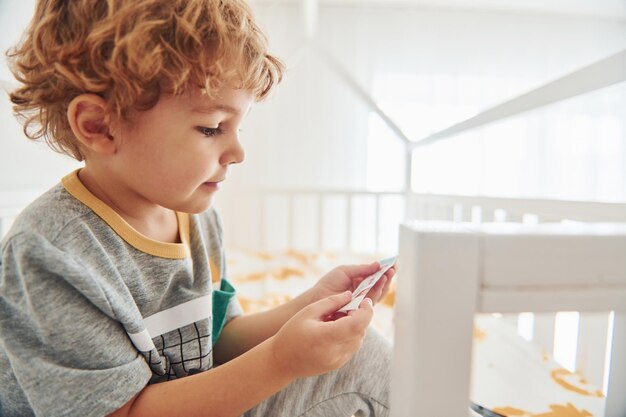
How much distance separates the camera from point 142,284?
1.53ft

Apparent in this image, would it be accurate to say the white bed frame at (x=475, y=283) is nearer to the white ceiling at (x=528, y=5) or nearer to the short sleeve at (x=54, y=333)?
the short sleeve at (x=54, y=333)

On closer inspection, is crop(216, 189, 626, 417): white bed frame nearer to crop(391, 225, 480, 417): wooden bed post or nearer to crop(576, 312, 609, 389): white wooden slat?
crop(391, 225, 480, 417): wooden bed post

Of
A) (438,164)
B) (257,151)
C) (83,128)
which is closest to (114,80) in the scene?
(83,128)

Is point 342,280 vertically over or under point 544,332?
over

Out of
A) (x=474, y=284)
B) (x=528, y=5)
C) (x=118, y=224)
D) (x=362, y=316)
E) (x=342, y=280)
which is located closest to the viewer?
(x=474, y=284)

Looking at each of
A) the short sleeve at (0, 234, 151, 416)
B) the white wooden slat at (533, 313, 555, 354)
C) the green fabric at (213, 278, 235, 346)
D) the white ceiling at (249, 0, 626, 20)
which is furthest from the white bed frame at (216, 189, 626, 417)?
the white ceiling at (249, 0, 626, 20)

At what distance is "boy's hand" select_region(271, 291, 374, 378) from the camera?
14.0 inches

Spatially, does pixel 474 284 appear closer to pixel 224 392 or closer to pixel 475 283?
Answer: pixel 475 283

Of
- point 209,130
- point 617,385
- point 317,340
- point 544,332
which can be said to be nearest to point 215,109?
point 209,130

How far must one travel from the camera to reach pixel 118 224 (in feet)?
1.50

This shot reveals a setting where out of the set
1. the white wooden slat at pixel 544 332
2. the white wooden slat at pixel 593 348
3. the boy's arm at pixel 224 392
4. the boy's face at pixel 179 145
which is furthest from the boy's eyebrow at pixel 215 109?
the white wooden slat at pixel 544 332

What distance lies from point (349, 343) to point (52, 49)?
1.30 feet

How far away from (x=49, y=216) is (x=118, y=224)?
64 mm

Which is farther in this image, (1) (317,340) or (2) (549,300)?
(1) (317,340)
